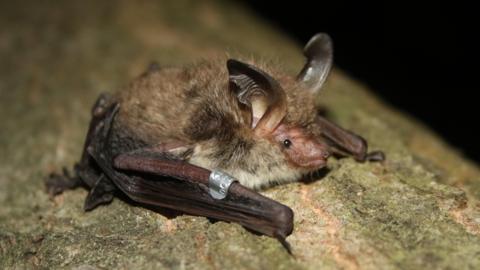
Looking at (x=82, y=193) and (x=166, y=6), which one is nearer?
(x=82, y=193)

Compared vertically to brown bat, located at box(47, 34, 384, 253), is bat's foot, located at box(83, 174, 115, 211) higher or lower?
lower

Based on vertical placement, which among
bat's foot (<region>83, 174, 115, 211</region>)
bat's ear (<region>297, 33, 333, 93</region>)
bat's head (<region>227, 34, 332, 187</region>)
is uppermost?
bat's ear (<region>297, 33, 333, 93</region>)

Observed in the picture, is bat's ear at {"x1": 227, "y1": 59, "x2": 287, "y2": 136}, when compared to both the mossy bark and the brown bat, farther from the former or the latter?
the mossy bark

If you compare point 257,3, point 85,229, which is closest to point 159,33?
point 257,3

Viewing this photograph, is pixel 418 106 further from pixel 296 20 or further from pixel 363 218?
pixel 363 218

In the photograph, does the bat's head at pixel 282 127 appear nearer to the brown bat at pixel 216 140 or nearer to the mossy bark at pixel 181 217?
the brown bat at pixel 216 140

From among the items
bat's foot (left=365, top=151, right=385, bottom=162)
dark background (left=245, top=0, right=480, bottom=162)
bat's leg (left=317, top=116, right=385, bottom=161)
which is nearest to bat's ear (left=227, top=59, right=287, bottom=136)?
bat's leg (left=317, top=116, right=385, bottom=161)
